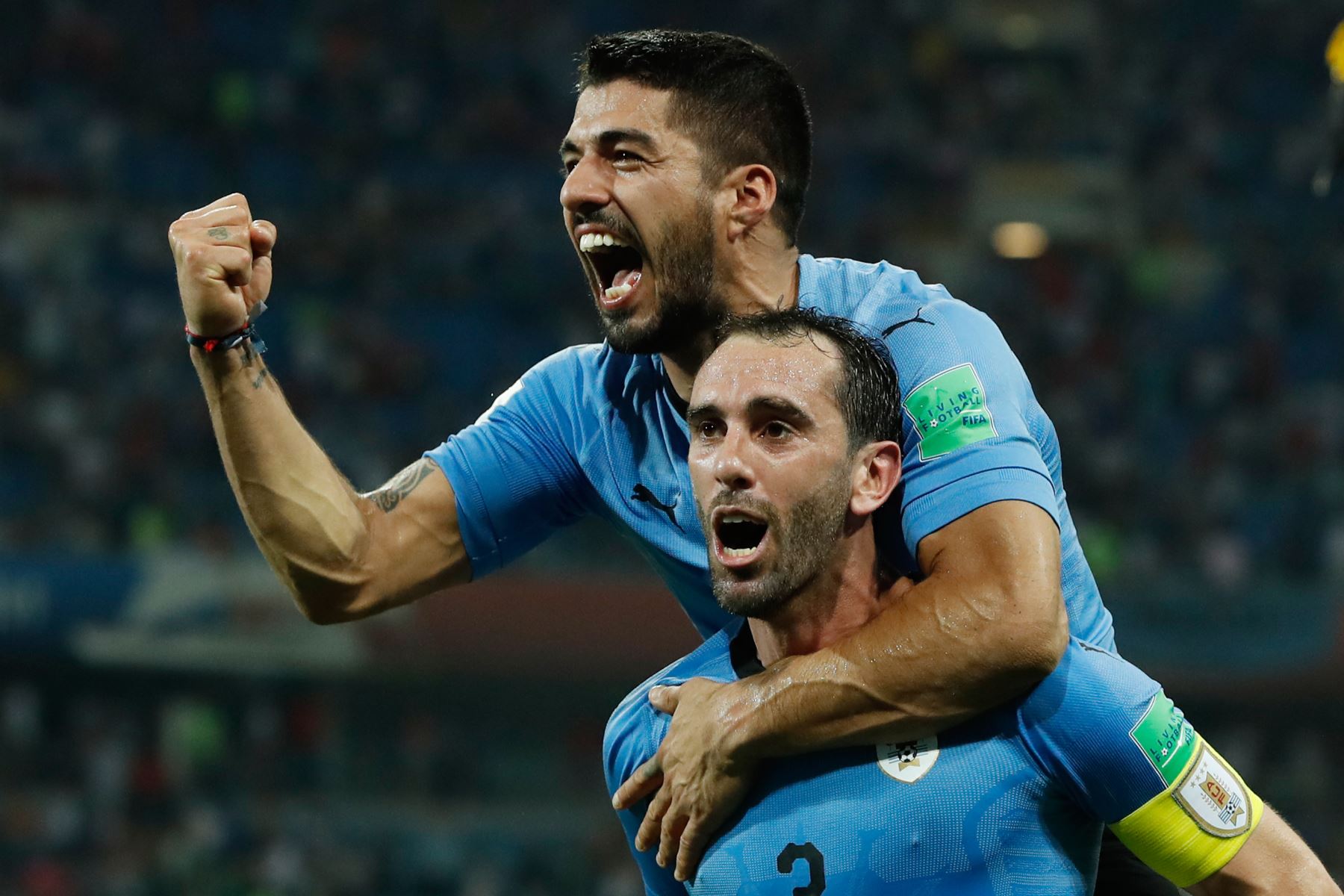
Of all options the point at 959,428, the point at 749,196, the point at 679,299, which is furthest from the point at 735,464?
the point at 749,196

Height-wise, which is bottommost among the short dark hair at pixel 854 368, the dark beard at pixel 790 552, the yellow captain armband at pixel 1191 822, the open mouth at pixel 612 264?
the yellow captain armband at pixel 1191 822

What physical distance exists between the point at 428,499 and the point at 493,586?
996cm

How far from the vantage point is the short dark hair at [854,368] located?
9.38 feet

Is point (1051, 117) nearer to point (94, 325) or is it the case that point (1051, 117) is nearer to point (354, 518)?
point (94, 325)

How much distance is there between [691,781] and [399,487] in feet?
3.64

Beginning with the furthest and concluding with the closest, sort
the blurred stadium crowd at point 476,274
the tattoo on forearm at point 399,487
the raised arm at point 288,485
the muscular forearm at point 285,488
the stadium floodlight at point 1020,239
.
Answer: the stadium floodlight at point 1020,239, the blurred stadium crowd at point 476,274, the tattoo on forearm at point 399,487, the muscular forearm at point 285,488, the raised arm at point 288,485

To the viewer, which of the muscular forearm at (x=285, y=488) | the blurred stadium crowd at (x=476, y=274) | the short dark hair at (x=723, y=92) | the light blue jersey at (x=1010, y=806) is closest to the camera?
the light blue jersey at (x=1010, y=806)

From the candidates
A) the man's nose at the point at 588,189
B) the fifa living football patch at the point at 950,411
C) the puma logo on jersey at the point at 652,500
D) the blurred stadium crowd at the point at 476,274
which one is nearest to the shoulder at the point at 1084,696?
the fifa living football patch at the point at 950,411

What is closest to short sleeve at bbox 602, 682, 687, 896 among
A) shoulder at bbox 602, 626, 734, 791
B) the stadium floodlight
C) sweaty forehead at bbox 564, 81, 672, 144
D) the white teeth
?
shoulder at bbox 602, 626, 734, 791

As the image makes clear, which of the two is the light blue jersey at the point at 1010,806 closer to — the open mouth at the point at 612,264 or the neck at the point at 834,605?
the neck at the point at 834,605

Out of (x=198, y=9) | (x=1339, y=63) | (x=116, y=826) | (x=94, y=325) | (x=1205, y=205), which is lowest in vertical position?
(x=116, y=826)

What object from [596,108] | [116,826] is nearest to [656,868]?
[596,108]

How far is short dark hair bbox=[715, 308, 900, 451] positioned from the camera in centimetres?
286

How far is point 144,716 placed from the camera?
42.9 ft
